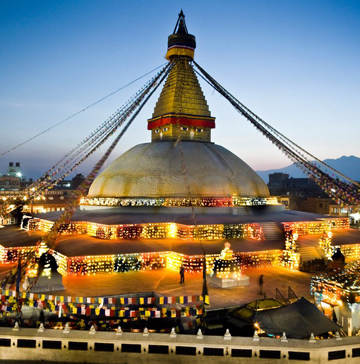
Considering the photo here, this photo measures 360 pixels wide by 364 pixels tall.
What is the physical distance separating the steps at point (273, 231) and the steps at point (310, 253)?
4.29 feet

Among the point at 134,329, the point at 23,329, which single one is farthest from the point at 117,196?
the point at 23,329

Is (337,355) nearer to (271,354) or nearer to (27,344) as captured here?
(271,354)

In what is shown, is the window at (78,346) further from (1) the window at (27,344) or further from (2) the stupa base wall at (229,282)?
(2) the stupa base wall at (229,282)

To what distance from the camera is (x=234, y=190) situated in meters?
23.4

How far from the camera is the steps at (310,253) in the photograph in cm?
1875

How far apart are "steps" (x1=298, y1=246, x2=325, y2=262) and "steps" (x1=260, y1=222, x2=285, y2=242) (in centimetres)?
131

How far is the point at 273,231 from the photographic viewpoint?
20141 millimetres

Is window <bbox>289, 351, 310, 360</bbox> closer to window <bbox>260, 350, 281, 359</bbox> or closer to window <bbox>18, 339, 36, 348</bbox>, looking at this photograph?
window <bbox>260, 350, 281, 359</bbox>

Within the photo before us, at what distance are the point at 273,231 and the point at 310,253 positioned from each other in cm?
210

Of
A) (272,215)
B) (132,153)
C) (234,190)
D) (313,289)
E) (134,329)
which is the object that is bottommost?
(134,329)

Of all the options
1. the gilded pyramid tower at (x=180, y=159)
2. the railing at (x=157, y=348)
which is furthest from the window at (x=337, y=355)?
the gilded pyramid tower at (x=180, y=159)

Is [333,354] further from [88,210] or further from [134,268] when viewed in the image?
[88,210]

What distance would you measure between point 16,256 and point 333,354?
46.4 feet

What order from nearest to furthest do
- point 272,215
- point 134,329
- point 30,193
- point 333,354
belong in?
point 333,354 → point 134,329 → point 30,193 → point 272,215
